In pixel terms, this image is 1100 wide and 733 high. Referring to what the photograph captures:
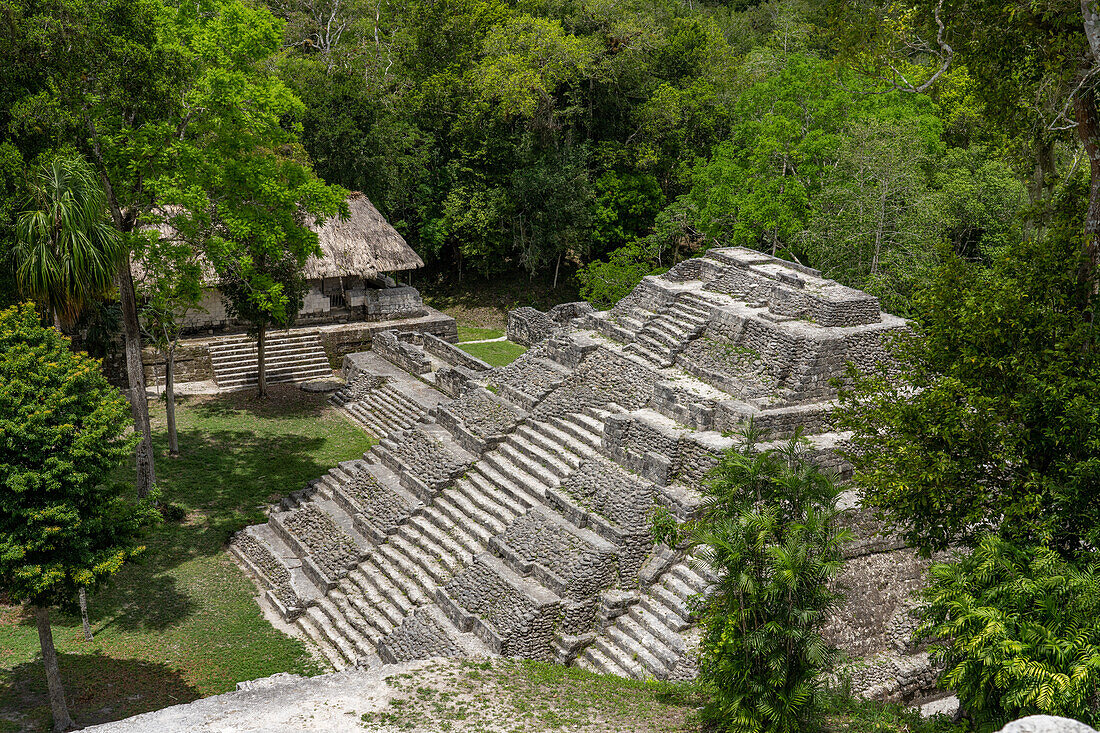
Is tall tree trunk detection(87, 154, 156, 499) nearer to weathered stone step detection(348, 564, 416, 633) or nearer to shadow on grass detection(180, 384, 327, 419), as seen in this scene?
weathered stone step detection(348, 564, 416, 633)

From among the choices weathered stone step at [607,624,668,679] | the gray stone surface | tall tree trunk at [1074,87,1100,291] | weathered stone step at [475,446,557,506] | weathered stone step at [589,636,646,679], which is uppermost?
tall tree trunk at [1074,87,1100,291]

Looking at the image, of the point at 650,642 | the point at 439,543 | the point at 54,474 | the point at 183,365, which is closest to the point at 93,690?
the point at 54,474

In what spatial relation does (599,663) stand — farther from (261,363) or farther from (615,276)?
(615,276)

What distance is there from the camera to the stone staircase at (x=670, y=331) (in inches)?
904

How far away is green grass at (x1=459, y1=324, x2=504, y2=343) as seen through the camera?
3775cm

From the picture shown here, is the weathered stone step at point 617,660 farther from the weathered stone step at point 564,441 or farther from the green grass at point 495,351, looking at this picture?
the green grass at point 495,351

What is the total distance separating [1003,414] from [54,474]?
13.9m

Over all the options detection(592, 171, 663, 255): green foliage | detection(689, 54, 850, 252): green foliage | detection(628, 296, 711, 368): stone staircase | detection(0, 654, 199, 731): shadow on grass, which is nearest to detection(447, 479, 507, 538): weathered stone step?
detection(628, 296, 711, 368): stone staircase

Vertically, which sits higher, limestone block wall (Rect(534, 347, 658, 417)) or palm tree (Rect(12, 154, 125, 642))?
palm tree (Rect(12, 154, 125, 642))

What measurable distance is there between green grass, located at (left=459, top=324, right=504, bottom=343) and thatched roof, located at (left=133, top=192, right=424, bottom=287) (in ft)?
12.3

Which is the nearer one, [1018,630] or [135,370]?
[1018,630]

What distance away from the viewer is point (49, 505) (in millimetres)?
14930

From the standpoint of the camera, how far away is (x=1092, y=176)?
13906 mm

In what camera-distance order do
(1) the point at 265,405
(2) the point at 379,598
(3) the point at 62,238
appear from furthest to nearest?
1. (1) the point at 265,405
2. (2) the point at 379,598
3. (3) the point at 62,238
